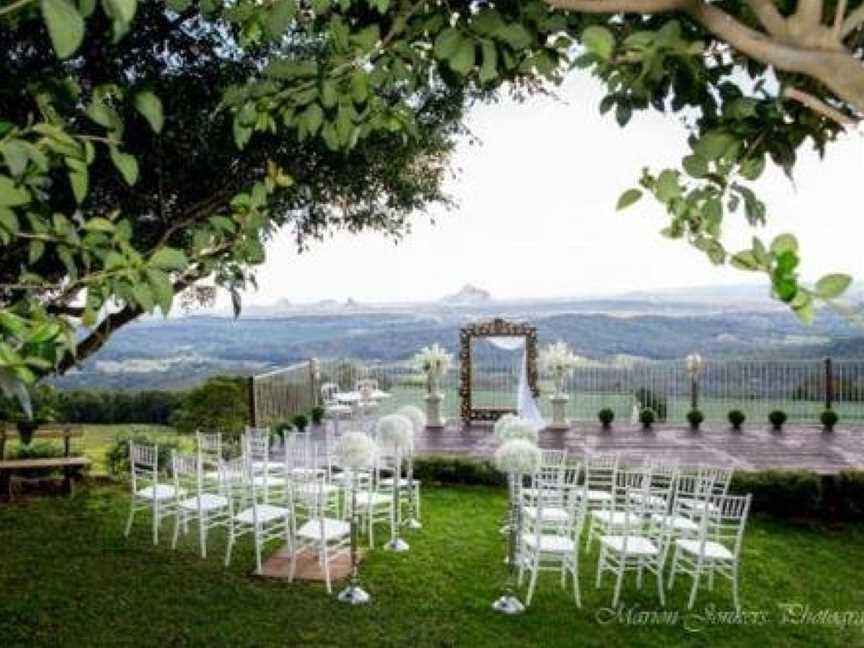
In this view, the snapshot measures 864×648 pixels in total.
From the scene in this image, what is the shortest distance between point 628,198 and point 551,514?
6.33 m

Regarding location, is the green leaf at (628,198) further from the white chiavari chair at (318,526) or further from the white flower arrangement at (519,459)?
the white chiavari chair at (318,526)

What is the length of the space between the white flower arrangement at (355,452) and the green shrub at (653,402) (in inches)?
414

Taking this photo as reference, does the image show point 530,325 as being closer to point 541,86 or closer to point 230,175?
point 541,86

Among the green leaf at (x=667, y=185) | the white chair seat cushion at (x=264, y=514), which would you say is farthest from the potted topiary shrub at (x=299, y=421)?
the green leaf at (x=667, y=185)

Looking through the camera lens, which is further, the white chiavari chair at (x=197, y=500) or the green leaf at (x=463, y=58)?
the white chiavari chair at (x=197, y=500)

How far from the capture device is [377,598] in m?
6.28

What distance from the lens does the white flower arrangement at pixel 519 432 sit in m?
7.34

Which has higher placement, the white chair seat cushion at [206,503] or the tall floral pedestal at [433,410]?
the white chair seat cushion at [206,503]

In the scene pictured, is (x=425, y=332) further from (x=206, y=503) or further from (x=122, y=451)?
(x=206, y=503)

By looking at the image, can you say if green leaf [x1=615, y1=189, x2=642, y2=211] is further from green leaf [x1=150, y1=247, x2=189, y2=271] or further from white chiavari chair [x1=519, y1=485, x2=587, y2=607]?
white chiavari chair [x1=519, y1=485, x2=587, y2=607]

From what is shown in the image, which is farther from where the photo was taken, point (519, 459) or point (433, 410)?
point (433, 410)

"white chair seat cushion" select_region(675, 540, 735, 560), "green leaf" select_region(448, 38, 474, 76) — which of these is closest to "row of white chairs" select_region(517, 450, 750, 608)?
"white chair seat cushion" select_region(675, 540, 735, 560)

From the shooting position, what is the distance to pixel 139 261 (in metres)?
1.46

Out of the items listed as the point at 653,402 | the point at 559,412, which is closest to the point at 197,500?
the point at 559,412
